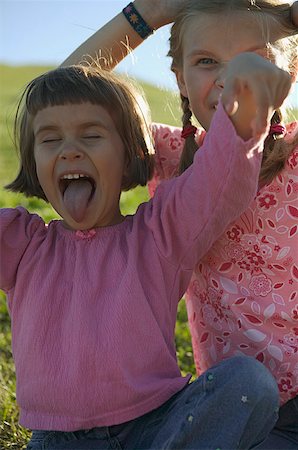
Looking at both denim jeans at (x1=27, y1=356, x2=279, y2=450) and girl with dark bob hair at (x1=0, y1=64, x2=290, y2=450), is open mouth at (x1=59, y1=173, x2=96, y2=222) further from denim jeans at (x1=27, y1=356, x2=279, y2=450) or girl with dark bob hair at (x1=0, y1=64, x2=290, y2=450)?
denim jeans at (x1=27, y1=356, x2=279, y2=450)

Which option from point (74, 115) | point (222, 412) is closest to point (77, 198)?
point (74, 115)

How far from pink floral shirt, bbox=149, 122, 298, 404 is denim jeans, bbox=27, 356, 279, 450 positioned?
423 millimetres

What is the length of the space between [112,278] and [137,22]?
3.73 ft

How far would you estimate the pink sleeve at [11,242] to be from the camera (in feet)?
8.75

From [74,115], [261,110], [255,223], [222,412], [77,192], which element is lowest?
[222,412]

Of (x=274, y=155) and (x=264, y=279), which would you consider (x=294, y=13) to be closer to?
(x=274, y=155)

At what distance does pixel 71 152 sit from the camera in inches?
100

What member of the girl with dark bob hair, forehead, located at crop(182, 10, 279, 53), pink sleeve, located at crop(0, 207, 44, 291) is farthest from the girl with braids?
pink sleeve, located at crop(0, 207, 44, 291)

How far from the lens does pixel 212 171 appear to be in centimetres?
230

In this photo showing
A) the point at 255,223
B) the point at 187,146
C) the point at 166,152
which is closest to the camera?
the point at 255,223

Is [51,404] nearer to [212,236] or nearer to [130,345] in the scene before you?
[130,345]

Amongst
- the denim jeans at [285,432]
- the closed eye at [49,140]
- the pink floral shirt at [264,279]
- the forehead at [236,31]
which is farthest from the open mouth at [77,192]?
the denim jeans at [285,432]

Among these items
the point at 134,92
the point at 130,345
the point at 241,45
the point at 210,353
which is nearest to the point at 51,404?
the point at 130,345

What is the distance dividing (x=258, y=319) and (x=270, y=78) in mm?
1001
